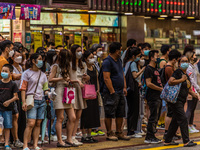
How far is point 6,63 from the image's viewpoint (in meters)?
8.67

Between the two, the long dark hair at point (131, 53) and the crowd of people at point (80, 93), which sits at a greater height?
the long dark hair at point (131, 53)

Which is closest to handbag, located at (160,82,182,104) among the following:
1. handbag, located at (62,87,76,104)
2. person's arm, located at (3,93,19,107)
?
handbag, located at (62,87,76,104)

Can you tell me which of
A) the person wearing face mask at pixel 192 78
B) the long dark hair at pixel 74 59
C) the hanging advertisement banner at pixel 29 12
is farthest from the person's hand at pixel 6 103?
the hanging advertisement banner at pixel 29 12

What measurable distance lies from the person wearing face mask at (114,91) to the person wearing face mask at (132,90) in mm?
350

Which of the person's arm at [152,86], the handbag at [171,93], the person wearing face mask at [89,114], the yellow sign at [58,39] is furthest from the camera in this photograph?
the yellow sign at [58,39]

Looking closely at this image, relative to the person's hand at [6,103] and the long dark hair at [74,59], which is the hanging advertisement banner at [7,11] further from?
the person's hand at [6,103]

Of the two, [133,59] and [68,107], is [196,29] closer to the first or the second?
[133,59]

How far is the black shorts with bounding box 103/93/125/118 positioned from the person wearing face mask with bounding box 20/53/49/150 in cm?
158

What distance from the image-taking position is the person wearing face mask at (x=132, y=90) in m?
9.94

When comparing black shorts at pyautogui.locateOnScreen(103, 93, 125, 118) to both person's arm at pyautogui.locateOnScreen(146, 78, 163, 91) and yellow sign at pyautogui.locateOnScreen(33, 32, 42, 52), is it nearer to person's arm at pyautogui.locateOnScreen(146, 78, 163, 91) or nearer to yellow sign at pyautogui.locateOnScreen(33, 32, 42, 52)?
person's arm at pyautogui.locateOnScreen(146, 78, 163, 91)

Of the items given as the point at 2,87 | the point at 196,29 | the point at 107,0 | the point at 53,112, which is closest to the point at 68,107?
the point at 53,112

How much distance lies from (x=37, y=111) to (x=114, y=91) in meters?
1.88

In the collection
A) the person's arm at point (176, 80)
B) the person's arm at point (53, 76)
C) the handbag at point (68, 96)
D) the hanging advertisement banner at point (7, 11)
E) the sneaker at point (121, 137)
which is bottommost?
the sneaker at point (121, 137)

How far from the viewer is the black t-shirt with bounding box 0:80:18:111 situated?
27.1 feet
